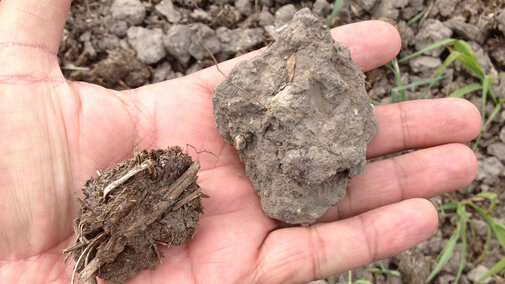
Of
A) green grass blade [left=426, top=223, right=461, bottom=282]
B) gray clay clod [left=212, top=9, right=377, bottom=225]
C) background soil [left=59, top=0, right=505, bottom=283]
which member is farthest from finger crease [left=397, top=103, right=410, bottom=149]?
green grass blade [left=426, top=223, right=461, bottom=282]

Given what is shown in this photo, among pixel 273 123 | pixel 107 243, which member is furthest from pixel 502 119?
pixel 107 243

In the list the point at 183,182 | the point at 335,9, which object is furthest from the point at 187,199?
the point at 335,9

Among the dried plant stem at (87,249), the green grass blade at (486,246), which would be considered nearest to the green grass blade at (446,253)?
the green grass blade at (486,246)

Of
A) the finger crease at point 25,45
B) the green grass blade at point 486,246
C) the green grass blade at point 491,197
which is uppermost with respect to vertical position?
the finger crease at point 25,45

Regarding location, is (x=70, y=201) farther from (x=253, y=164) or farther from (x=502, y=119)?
(x=502, y=119)

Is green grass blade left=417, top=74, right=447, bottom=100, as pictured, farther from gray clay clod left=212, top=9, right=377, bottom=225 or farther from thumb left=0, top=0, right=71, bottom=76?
thumb left=0, top=0, right=71, bottom=76

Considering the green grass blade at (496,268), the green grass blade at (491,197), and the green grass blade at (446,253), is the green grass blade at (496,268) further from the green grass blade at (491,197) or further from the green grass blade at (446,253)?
the green grass blade at (491,197)

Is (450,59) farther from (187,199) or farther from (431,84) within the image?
(187,199)
